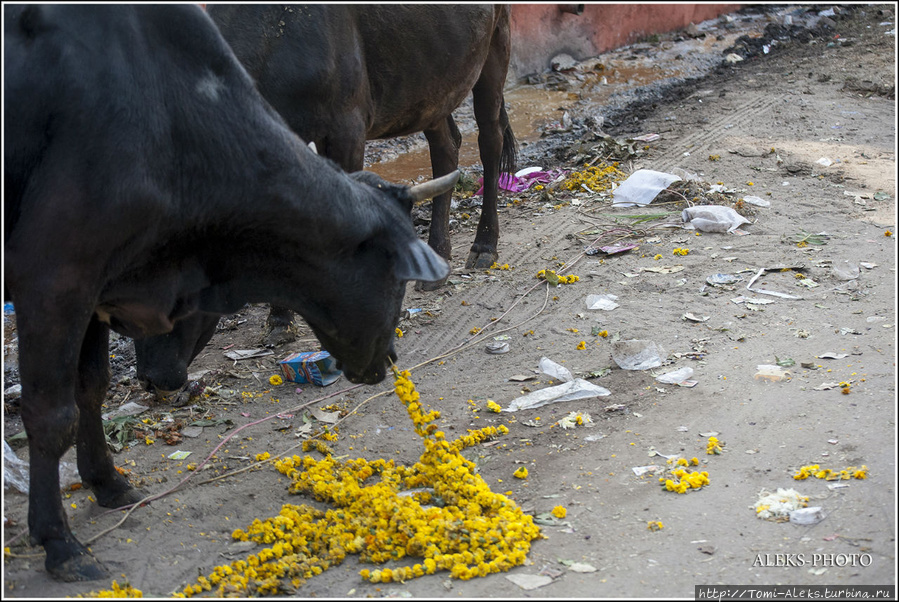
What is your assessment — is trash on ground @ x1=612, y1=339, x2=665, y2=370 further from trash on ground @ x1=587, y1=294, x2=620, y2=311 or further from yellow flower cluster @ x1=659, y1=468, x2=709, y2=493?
yellow flower cluster @ x1=659, y1=468, x2=709, y2=493

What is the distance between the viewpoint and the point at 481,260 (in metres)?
6.51

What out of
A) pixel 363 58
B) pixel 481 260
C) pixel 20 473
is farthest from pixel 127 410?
pixel 481 260

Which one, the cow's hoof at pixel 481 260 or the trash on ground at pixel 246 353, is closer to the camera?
the trash on ground at pixel 246 353

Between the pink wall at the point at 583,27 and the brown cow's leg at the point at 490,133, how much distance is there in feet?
19.0

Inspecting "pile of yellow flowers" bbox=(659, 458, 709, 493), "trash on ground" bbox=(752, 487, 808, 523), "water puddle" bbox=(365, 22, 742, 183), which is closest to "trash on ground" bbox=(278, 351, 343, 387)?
"pile of yellow flowers" bbox=(659, 458, 709, 493)

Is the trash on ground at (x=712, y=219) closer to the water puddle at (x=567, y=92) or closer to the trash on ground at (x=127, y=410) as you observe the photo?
the water puddle at (x=567, y=92)

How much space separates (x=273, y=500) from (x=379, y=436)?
2.41ft

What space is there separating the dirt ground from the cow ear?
1.01 metres

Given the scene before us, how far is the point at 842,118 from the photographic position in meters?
9.34

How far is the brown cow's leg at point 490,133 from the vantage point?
6543 millimetres

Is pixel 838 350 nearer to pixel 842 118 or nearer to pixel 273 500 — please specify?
pixel 273 500

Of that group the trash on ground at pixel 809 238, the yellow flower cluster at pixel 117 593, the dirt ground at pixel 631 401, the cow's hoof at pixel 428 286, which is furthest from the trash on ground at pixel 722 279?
the yellow flower cluster at pixel 117 593

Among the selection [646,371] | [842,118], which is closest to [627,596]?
[646,371]

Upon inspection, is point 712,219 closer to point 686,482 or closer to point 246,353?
point 686,482
